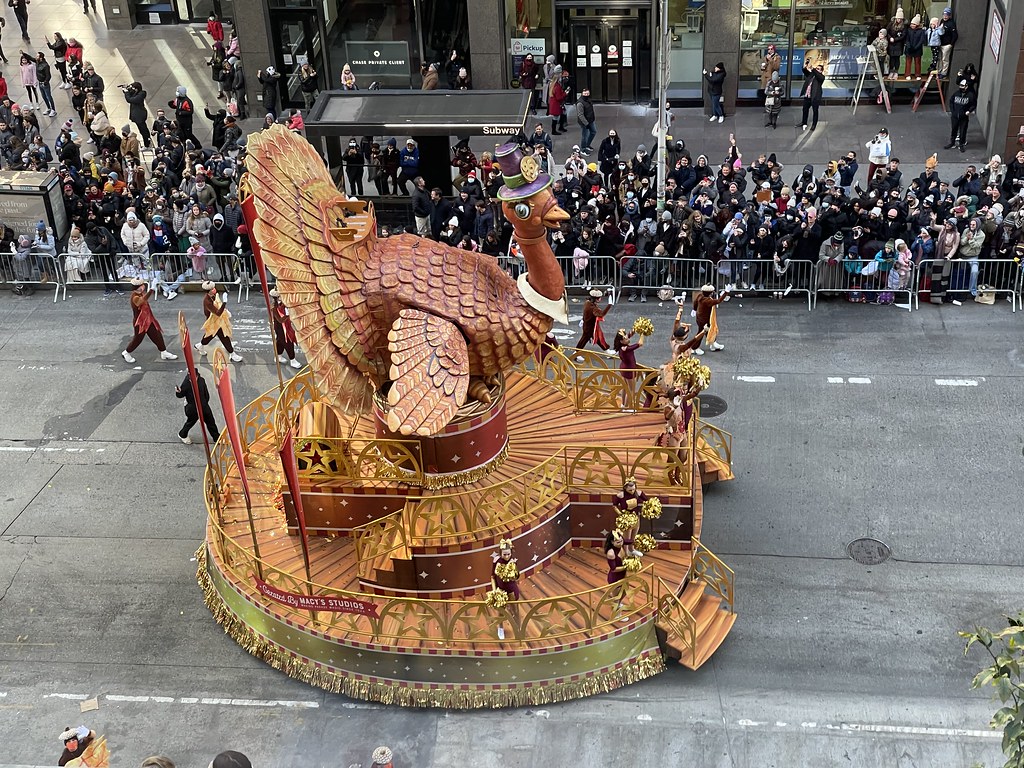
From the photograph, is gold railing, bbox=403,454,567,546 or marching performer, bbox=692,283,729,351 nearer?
gold railing, bbox=403,454,567,546

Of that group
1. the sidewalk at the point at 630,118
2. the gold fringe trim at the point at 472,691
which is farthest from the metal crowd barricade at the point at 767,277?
the gold fringe trim at the point at 472,691

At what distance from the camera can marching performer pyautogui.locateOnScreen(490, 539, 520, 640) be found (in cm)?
1672

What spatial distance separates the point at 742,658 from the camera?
18.0 m

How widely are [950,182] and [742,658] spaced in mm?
16553

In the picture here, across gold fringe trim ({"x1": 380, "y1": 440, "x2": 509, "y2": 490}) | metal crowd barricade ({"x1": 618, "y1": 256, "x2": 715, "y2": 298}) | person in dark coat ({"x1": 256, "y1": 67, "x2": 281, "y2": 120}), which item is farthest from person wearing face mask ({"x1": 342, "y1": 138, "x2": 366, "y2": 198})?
gold fringe trim ({"x1": 380, "y1": 440, "x2": 509, "y2": 490})

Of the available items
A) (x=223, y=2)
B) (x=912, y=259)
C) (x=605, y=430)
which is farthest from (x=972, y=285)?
(x=223, y=2)

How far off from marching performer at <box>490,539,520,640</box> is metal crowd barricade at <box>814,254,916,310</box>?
11319 mm

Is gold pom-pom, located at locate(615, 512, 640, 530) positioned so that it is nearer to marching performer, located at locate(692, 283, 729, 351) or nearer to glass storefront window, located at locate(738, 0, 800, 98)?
marching performer, located at locate(692, 283, 729, 351)

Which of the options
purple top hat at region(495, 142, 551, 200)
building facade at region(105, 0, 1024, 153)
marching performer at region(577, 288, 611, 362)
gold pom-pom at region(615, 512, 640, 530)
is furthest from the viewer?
building facade at region(105, 0, 1024, 153)

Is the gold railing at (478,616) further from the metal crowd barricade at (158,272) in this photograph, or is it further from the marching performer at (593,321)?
the metal crowd barricade at (158,272)

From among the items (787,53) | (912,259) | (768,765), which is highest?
(787,53)

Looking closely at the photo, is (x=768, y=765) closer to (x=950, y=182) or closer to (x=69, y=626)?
(x=69, y=626)

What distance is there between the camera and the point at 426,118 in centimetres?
2827

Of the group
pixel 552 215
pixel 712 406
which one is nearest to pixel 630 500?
pixel 552 215
